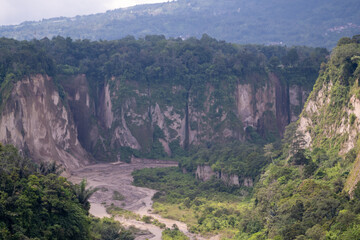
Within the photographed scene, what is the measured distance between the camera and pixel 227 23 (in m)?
148

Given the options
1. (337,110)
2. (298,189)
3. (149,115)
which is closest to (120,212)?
(298,189)

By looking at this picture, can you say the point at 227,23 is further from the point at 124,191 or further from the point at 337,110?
the point at 337,110

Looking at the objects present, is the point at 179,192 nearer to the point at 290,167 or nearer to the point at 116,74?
the point at 290,167

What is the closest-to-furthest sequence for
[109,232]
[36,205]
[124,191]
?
1. [36,205]
2. [109,232]
3. [124,191]

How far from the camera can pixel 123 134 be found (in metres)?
67.2

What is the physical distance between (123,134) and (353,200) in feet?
139

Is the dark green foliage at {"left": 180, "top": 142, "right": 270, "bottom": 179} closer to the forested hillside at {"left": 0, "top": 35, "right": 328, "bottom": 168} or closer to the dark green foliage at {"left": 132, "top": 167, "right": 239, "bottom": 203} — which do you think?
the dark green foliage at {"left": 132, "top": 167, "right": 239, "bottom": 203}

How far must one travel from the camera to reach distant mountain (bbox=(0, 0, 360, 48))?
134m

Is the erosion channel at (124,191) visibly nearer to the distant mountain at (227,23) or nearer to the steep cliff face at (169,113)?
the steep cliff face at (169,113)

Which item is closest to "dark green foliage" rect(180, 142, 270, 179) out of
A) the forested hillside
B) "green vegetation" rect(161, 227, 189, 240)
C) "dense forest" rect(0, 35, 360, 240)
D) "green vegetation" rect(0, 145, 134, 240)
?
"dense forest" rect(0, 35, 360, 240)

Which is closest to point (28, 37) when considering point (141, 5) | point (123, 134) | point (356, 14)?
point (141, 5)

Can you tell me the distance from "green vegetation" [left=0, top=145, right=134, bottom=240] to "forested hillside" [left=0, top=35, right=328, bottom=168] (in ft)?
97.6

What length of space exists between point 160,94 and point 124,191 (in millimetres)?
21636

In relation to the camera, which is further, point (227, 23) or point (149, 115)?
point (227, 23)
